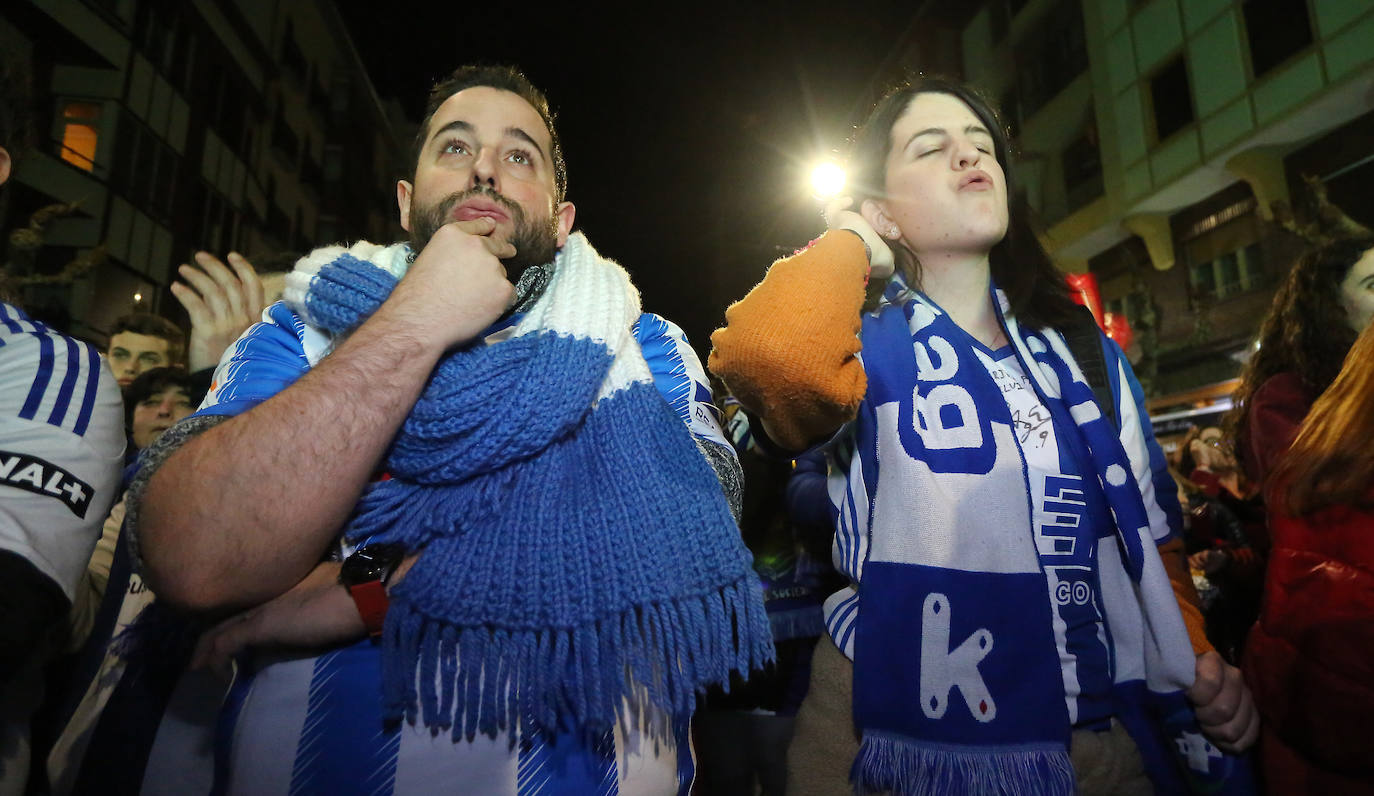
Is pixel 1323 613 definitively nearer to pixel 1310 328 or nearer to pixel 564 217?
pixel 1310 328

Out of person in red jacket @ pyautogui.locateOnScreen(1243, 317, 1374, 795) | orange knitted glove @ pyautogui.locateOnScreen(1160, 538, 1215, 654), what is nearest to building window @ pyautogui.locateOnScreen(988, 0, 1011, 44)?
person in red jacket @ pyautogui.locateOnScreen(1243, 317, 1374, 795)

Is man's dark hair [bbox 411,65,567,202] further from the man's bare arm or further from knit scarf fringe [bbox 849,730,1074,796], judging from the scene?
knit scarf fringe [bbox 849,730,1074,796]

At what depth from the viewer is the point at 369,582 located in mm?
1210

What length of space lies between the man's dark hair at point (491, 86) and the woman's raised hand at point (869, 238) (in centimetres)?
86

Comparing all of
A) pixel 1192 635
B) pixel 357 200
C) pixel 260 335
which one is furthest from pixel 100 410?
pixel 357 200

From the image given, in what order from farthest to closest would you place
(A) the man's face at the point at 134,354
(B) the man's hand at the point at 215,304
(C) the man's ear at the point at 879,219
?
(A) the man's face at the point at 134,354 → (B) the man's hand at the point at 215,304 → (C) the man's ear at the point at 879,219

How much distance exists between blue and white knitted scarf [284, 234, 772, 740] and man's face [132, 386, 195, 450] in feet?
6.07

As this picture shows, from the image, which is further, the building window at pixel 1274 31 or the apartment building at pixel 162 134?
the apartment building at pixel 162 134

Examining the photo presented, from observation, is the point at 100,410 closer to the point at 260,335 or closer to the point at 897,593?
the point at 260,335

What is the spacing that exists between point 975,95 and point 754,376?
1.35 meters

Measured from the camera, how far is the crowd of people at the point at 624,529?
3.89 feet

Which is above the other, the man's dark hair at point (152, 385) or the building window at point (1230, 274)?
the building window at point (1230, 274)

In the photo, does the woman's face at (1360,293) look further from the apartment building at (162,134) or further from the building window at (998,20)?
the building window at (998,20)

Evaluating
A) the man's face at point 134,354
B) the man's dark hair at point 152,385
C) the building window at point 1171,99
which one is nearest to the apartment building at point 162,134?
the man's face at point 134,354
